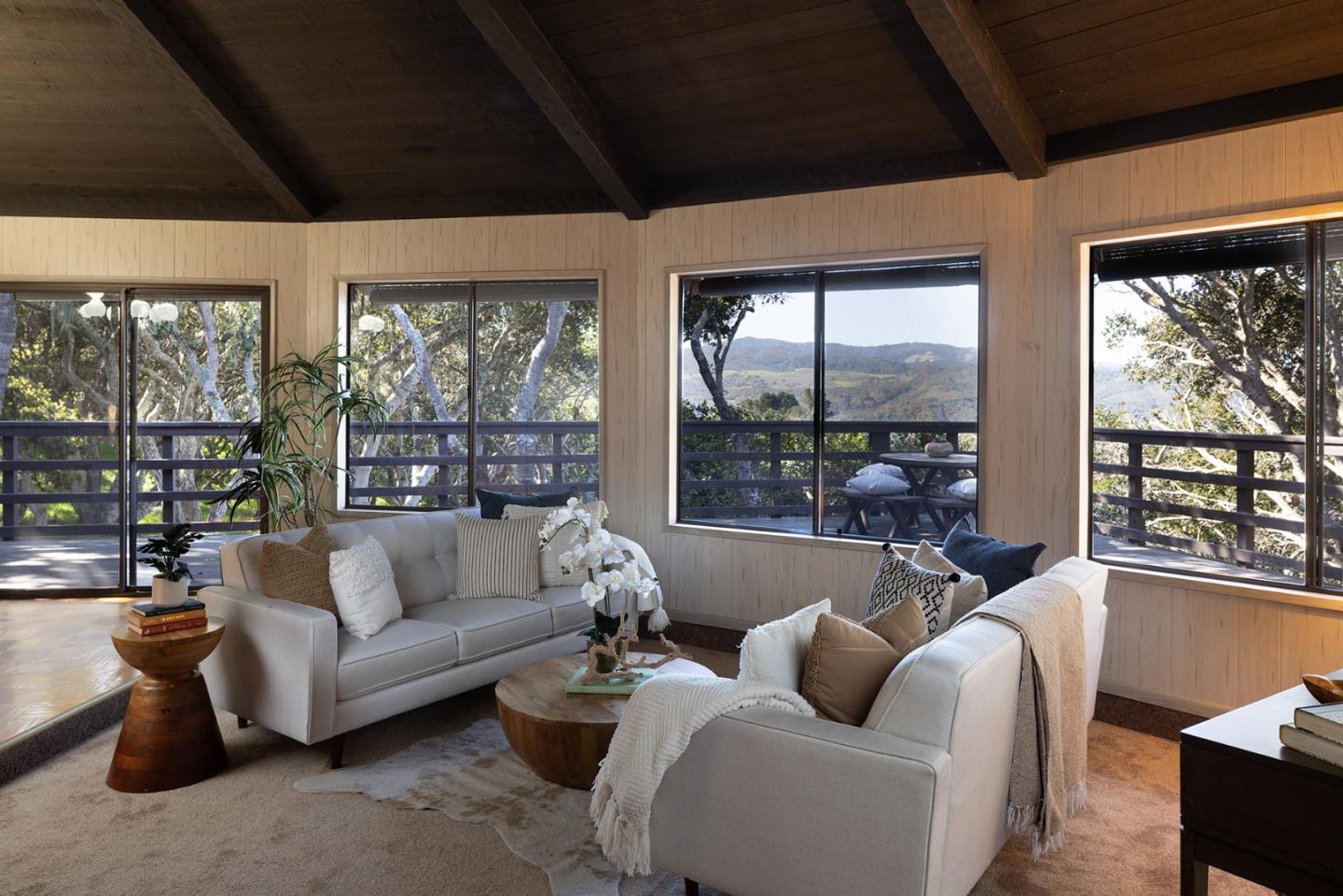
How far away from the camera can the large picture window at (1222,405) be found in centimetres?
364

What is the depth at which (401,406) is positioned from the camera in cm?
596

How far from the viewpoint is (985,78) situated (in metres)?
3.74

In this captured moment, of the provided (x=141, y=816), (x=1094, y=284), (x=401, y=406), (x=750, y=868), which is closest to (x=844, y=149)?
(x=1094, y=284)

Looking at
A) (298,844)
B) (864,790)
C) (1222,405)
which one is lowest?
(298,844)

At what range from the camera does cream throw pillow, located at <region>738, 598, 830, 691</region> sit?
7.68ft

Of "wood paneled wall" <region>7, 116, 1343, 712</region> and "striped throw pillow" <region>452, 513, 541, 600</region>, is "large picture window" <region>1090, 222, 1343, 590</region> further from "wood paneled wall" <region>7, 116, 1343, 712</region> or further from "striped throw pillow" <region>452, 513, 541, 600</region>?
"striped throw pillow" <region>452, 513, 541, 600</region>

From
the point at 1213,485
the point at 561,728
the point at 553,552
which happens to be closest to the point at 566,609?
the point at 553,552

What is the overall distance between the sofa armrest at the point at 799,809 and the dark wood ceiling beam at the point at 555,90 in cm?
323

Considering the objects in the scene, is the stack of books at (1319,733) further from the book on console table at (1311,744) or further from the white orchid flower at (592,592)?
the white orchid flower at (592,592)

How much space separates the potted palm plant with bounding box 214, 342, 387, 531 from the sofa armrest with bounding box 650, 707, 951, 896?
152 inches

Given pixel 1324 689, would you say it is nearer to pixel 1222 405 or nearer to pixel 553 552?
pixel 1222 405

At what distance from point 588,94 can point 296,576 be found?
2.82 m

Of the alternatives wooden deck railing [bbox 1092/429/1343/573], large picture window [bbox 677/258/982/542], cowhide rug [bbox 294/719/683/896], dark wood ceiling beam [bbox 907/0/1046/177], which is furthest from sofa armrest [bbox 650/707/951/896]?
large picture window [bbox 677/258/982/542]

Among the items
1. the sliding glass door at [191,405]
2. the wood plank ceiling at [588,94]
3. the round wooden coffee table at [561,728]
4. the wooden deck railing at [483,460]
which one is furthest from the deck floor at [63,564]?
the round wooden coffee table at [561,728]
